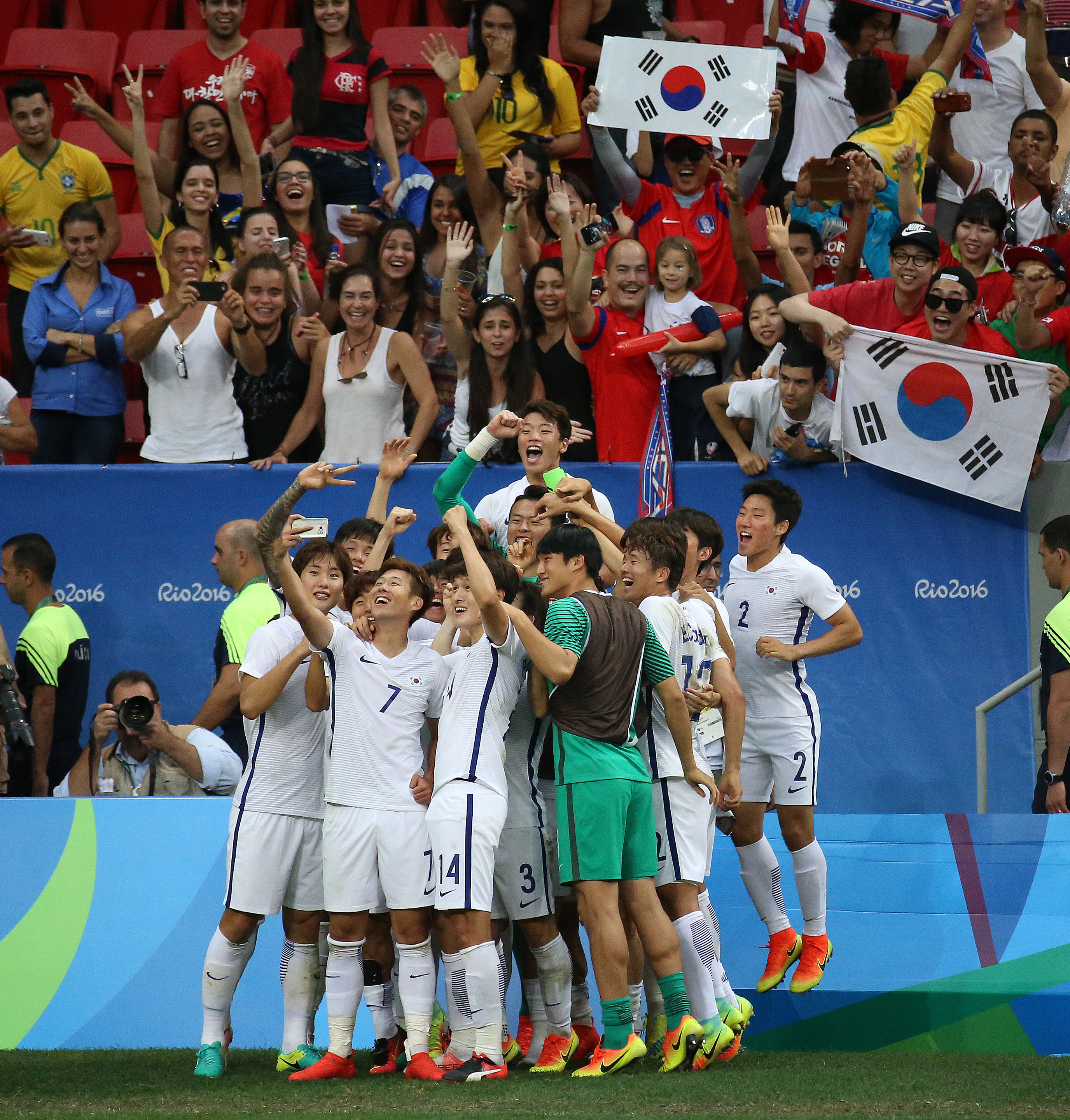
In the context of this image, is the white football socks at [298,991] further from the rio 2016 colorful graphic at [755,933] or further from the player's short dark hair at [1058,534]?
the player's short dark hair at [1058,534]

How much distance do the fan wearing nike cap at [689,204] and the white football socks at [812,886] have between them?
417 cm

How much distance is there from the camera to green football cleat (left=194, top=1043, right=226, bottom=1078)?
5.82 meters

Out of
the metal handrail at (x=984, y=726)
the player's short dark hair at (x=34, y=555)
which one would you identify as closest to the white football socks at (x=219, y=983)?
the player's short dark hair at (x=34, y=555)

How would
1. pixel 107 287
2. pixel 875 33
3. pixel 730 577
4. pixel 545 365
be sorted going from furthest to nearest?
1. pixel 875 33
2. pixel 107 287
3. pixel 545 365
4. pixel 730 577

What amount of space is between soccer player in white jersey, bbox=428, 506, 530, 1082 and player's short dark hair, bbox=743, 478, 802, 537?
1722 millimetres

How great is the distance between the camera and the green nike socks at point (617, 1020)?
5.57 metres

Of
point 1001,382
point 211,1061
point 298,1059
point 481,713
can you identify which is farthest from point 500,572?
point 1001,382

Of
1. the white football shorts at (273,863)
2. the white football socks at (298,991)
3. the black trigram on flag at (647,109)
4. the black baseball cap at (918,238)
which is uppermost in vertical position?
the black trigram on flag at (647,109)

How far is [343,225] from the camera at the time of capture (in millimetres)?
10266

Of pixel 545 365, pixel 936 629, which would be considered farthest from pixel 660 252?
pixel 936 629

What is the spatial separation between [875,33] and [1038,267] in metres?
3.02

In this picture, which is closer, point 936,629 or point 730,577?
point 730,577

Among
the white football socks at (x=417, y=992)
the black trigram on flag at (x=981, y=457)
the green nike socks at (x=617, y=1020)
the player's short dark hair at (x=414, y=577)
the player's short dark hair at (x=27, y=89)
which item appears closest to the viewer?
the green nike socks at (x=617, y=1020)

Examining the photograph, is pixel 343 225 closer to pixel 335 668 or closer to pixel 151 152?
pixel 151 152
